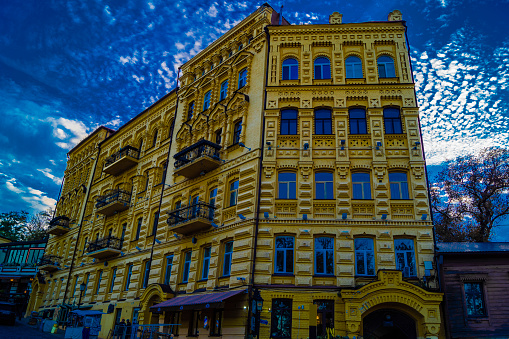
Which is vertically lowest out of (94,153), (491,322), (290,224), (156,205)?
(491,322)

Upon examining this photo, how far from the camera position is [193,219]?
Result: 2386cm

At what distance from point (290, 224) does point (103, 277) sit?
19.2 metres

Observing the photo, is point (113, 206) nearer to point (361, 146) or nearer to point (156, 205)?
point (156, 205)

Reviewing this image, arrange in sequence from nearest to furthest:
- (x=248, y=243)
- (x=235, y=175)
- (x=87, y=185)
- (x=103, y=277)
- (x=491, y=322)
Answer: (x=491, y=322) → (x=248, y=243) → (x=235, y=175) → (x=103, y=277) → (x=87, y=185)

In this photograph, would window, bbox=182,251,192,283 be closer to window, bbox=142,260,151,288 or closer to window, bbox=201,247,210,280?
window, bbox=201,247,210,280

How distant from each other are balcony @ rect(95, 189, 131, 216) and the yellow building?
20 centimetres

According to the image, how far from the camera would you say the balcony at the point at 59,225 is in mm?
42906

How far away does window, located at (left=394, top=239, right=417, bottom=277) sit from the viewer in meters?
19.8

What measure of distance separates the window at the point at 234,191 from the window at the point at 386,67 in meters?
11.2

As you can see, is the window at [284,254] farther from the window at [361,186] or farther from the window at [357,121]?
the window at [357,121]

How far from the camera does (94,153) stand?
145ft

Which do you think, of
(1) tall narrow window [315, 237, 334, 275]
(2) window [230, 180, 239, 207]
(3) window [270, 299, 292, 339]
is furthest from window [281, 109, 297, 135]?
(3) window [270, 299, 292, 339]

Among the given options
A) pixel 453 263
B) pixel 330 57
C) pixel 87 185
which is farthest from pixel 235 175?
pixel 87 185

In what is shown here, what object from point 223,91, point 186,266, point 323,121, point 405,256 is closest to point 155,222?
point 186,266
